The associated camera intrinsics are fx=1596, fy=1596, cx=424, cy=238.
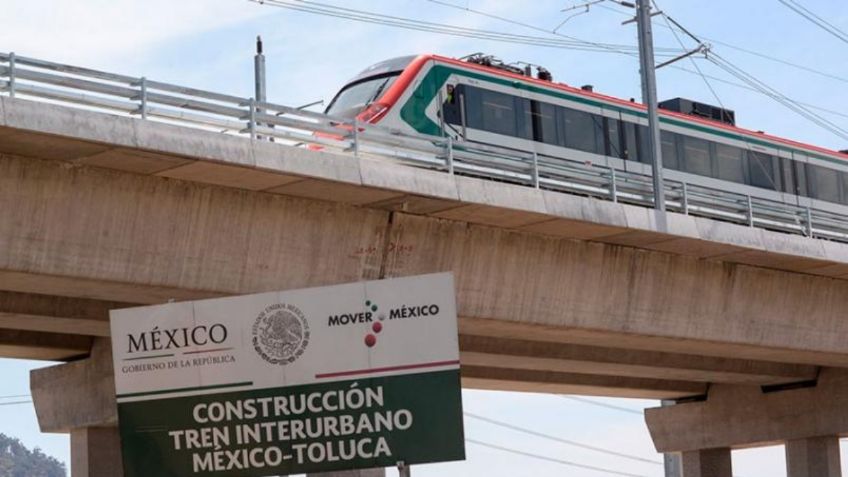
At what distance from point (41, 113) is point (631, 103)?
2057 centimetres

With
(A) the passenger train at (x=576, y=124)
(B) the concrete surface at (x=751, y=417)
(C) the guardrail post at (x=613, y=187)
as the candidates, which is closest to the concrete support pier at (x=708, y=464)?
(B) the concrete surface at (x=751, y=417)

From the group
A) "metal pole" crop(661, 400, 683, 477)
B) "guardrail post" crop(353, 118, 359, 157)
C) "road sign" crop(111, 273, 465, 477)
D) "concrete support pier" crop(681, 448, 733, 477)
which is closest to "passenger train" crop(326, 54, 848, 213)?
Answer: "concrete support pier" crop(681, 448, 733, 477)

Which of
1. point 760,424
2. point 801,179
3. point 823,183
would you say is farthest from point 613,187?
point 823,183

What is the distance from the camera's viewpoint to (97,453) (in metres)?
28.2

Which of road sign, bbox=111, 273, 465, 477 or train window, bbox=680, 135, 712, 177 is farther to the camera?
train window, bbox=680, 135, 712, 177

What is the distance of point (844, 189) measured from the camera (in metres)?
44.4

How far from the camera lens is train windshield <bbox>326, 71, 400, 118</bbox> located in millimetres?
32500

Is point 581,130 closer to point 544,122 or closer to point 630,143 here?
point 544,122

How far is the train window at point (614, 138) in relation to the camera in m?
36.5

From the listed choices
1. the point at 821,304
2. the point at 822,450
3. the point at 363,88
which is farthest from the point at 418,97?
the point at 822,450

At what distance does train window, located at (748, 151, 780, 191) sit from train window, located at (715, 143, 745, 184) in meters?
0.38

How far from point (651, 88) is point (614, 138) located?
620 centimetres

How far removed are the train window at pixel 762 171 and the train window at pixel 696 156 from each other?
1.84 meters

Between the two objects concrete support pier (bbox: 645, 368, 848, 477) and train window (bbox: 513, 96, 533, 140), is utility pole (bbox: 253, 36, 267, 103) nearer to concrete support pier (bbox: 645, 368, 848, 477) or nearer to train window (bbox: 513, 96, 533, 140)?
train window (bbox: 513, 96, 533, 140)
